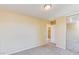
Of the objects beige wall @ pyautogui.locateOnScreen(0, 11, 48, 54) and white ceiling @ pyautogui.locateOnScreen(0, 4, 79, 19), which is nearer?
white ceiling @ pyautogui.locateOnScreen(0, 4, 79, 19)

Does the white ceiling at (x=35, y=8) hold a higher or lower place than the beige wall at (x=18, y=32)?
higher

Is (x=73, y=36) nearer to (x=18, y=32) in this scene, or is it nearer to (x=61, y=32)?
(x=61, y=32)

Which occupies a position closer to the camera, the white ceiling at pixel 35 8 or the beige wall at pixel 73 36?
the white ceiling at pixel 35 8

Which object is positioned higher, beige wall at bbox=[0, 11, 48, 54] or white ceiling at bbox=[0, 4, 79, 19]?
white ceiling at bbox=[0, 4, 79, 19]

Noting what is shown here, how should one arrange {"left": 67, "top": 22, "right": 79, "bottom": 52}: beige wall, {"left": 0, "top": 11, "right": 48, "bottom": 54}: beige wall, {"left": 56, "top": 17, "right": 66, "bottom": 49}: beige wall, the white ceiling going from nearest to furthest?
the white ceiling
{"left": 0, "top": 11, "right": 48, "bottom": 54}: beige wall
{"left": 67, "top": 22, "right": 79, "bottom": 52}: beige wall
{"left": 56, "top": 17, "right": 66, "bottom": 49}: beige wall

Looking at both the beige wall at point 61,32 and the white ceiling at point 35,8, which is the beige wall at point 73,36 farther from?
the white ceiling at point 35,8

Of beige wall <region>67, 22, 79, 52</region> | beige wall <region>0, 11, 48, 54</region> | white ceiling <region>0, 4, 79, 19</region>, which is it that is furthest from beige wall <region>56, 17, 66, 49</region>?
white ceiling <region>0, 4, 79, 19</region>

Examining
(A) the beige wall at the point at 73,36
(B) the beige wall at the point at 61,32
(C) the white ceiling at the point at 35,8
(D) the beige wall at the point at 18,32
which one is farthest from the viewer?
(B) the beige wall at the point at 61,32

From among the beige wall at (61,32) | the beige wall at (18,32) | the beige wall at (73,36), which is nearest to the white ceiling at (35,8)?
the beige wall at (18,32)

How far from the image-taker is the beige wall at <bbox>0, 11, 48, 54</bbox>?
4223mm

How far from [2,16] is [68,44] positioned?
12.6ft

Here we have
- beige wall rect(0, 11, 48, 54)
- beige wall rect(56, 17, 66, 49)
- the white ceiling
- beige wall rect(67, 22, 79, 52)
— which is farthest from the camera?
beige wall rect(56, 17, 66, 49)

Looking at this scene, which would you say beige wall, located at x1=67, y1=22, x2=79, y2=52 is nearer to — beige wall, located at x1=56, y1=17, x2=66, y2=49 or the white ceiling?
beige wall, located at x1=56, y1=17, x2=66, y2=49

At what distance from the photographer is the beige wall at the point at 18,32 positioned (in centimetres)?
422
